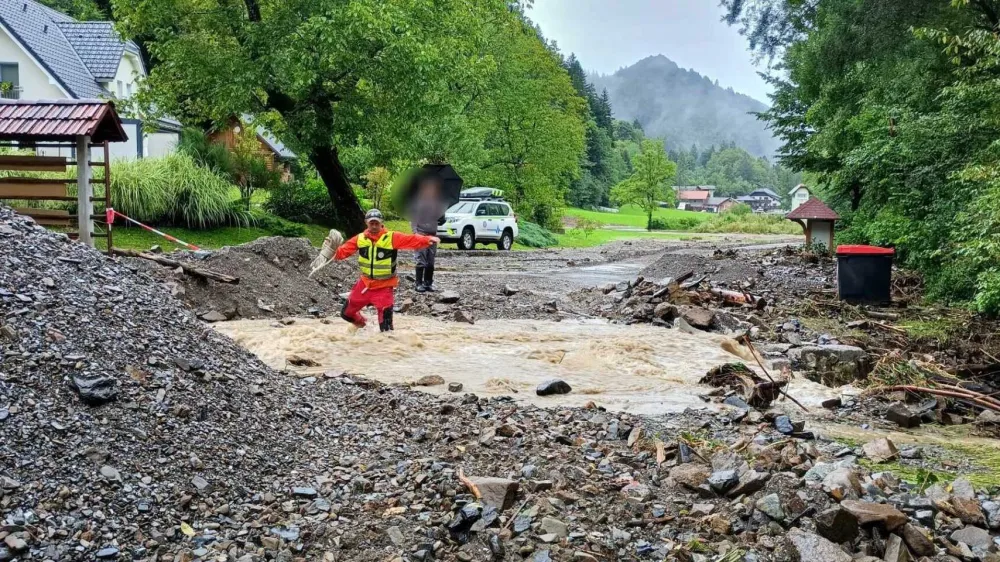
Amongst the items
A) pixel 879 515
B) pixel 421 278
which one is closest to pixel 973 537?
pixel 879 515

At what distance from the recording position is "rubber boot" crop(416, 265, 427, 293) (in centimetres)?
1625

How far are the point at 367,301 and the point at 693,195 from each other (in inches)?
6340

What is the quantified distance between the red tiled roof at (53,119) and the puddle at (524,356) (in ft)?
13.5

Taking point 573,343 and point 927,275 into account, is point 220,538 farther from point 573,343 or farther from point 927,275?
point 927,275

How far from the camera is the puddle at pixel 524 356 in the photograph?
9.28 meters

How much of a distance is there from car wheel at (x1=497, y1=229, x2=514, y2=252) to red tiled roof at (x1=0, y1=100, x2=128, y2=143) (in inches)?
758

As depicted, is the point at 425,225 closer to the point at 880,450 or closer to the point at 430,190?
the point at 430,190

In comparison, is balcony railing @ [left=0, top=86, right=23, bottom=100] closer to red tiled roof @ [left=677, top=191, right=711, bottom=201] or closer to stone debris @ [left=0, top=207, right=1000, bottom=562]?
stone debris @ [left=0, top=207, right=1000, bottom=562]

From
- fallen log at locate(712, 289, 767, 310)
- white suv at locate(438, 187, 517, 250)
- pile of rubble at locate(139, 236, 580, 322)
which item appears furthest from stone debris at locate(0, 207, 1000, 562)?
white suv at locate(438, 187, 517, 250)

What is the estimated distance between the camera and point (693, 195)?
16712 cm

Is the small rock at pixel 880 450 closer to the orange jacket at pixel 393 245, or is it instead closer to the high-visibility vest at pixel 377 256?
the orange jacket at pixel 393 245

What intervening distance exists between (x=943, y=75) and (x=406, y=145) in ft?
44.4

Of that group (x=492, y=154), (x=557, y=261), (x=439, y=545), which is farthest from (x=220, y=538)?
(x=492, y=154)

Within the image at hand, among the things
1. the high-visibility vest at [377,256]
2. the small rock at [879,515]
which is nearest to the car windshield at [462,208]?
the high-visibility vest at [377,256]
